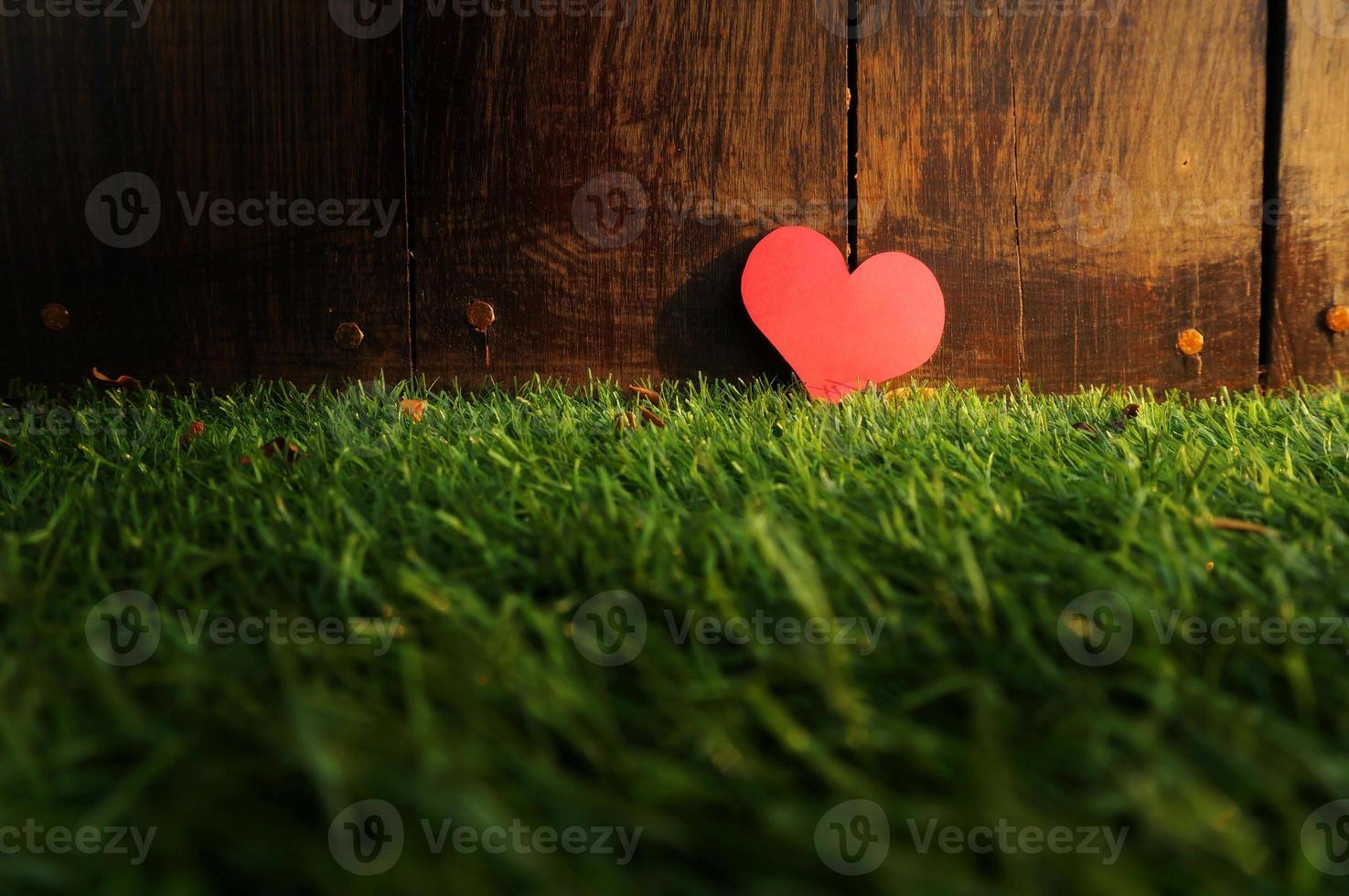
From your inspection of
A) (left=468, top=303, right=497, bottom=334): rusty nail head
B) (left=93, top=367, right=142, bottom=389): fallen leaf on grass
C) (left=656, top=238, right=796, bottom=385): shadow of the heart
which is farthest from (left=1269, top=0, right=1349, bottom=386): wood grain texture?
(left=93, top=367, right=142, bottom=389): fallen leaf on grass

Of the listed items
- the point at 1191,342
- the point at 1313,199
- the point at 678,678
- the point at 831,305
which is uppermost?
the point at 1313,199

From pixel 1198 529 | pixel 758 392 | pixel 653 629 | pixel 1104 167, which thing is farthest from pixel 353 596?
pixel 1104 167

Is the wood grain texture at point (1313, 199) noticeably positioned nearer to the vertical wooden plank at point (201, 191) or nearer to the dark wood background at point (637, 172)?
the dark wood background at point (637, 172)

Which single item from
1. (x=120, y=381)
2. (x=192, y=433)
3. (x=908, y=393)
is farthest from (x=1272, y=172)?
(x=120, y=381)

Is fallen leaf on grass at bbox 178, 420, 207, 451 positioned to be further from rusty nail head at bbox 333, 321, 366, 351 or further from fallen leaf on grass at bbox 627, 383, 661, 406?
fallen leaf on grass at bbox 627, 383, 661, 406

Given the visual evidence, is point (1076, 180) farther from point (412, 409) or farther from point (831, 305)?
point (412, 409)

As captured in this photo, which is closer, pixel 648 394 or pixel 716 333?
pixel 648 394

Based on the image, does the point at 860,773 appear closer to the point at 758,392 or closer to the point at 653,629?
the point at 653,629
